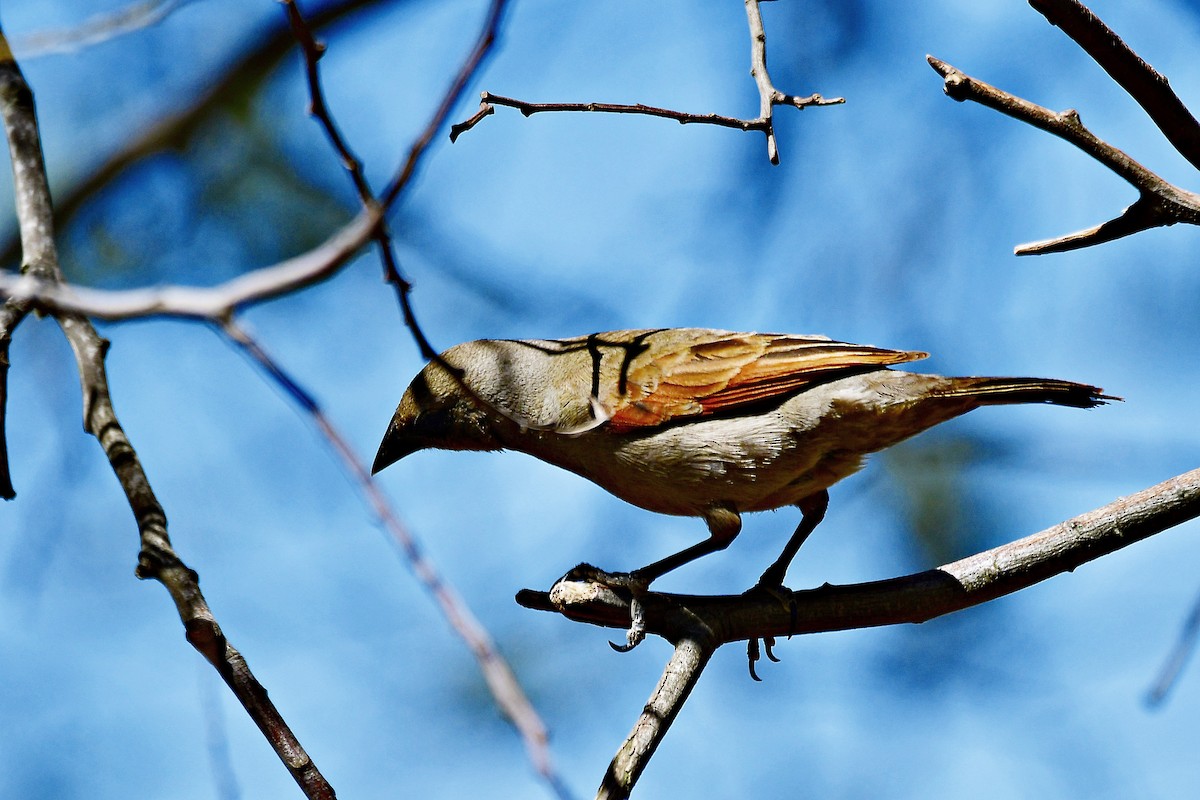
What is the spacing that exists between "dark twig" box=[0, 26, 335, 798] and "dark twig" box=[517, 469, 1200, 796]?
1435 mm

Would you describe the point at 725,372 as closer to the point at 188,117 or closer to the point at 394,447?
the point at 394,447

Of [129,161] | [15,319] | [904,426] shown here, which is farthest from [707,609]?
[129,161]

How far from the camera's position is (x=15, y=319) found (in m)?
4.17

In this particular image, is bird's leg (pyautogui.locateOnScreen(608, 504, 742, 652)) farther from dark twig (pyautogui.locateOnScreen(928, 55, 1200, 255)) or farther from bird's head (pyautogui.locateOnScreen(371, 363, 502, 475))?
dark twig (pyautogui.locateOnScreen(928, 55, 1200, 255))

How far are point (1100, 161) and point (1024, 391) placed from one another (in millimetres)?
1145

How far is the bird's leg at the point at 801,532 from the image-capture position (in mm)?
5363

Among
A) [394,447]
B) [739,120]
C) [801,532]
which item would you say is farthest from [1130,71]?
[394,447]

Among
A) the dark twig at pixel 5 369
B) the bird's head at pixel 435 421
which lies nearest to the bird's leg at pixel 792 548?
the bird's head at pixel 435 421

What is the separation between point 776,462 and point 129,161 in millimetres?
4124

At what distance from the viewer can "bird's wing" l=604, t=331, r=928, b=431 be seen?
17.5 ft

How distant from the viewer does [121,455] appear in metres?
3.90

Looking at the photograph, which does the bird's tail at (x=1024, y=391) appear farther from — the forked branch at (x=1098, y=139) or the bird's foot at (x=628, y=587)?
Result: the bird's foot at (x=628, y=587)

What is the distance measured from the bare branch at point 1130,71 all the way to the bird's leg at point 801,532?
248 cm

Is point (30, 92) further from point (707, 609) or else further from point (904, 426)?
point (904, 426)
